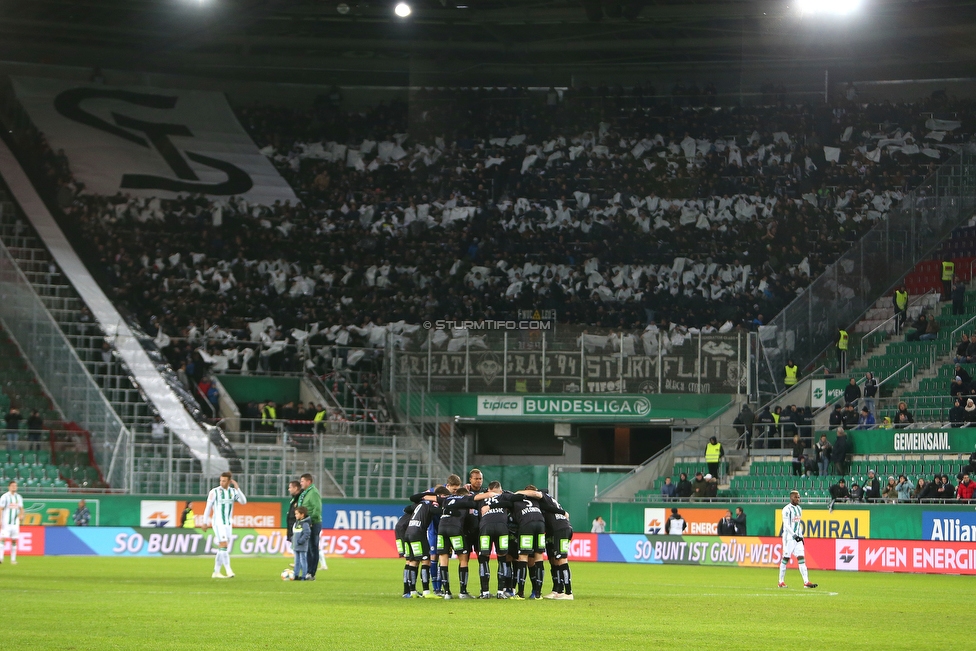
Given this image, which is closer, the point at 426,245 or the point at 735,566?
the point at 735,566

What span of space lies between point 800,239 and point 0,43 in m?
32.9

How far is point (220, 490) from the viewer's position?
26422 millimetres

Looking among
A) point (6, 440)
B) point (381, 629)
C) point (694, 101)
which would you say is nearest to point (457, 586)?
point (381, 629)

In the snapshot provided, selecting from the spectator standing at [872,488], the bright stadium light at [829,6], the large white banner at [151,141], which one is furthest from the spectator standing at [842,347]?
the large white banner at [151,141]

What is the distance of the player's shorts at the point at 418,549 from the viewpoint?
21.5 meters

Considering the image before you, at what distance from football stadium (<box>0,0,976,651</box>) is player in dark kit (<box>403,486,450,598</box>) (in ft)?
0.18

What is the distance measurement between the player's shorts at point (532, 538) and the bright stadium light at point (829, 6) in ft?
99.5

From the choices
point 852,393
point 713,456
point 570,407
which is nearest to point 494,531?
point 713,456

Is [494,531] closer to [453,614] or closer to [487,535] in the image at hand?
[487,535]

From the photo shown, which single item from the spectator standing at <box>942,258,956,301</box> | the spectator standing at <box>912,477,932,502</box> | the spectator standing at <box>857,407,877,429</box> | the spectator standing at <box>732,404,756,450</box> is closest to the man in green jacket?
the spectator standing at <box>912,477,932,502</box>

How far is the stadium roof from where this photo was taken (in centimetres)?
5269

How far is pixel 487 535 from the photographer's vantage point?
20844 millimetres

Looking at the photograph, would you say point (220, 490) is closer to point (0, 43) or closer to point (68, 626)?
point (68, 626)

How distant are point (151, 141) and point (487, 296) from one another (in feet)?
55.4
